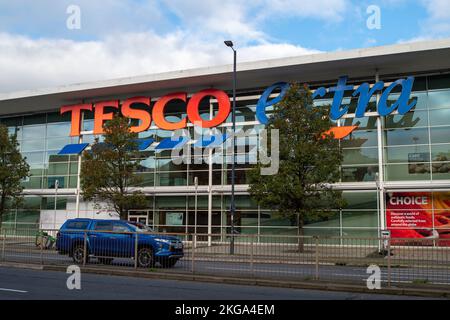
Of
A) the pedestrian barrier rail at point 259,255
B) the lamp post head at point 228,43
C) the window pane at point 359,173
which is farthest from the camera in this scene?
the window pane at point 359,173

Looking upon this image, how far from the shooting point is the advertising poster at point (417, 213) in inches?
1150

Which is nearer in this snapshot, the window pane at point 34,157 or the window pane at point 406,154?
the window pane at point 406,154

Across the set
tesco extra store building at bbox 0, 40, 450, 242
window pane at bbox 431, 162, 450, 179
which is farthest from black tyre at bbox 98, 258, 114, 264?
window pane at bbox 431, 162, 450, 179

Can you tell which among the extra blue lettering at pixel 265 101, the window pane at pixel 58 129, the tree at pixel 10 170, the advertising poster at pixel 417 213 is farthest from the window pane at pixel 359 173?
the tree at pixel 10 170

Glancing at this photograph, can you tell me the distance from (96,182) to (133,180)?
236 centimetres

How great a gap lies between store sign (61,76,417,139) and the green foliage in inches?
130

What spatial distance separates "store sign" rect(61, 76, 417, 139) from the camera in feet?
99.2

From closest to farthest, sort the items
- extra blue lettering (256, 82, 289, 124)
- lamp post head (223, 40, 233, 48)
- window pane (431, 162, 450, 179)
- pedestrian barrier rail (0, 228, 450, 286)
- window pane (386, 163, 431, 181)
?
pedestrian barrier rail (0, 228, 450, 286)
lamp post head (223, 40, 233, 48)
window pane (431, 162, 450, 179)
window pane (386, 163, 431, 181)
extra blue lettering (256, 82, 289, 124)

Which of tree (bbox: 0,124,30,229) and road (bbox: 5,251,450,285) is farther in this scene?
tree (bbox: 0,124,30,229)

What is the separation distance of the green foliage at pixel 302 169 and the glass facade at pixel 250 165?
1.37 meters

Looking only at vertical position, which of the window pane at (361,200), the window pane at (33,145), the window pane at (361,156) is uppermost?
the window pane at (33,145)

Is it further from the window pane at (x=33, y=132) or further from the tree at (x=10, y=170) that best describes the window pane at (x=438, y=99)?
the window pane at (x=33, y=132)

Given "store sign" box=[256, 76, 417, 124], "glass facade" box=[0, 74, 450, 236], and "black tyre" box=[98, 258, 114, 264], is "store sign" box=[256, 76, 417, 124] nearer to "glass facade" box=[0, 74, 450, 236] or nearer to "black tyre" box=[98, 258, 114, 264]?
"glass facade" box=[0, 74, 450, 236]
